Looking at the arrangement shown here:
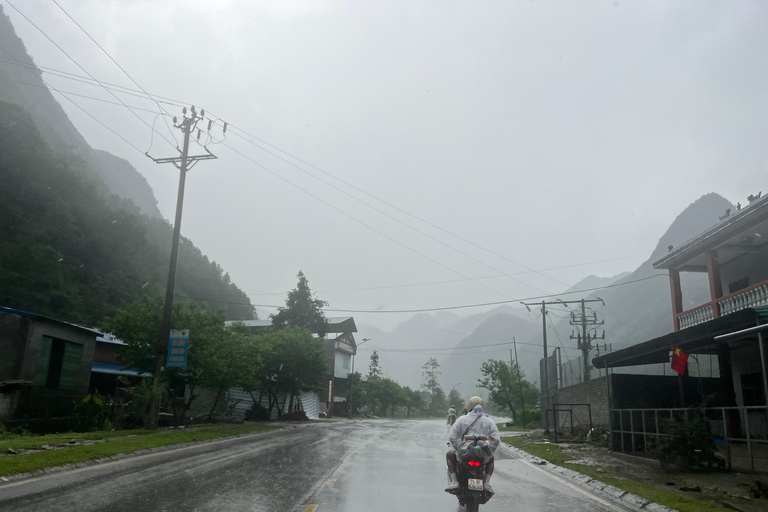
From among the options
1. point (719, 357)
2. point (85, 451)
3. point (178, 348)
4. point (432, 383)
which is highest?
point (432, 383)

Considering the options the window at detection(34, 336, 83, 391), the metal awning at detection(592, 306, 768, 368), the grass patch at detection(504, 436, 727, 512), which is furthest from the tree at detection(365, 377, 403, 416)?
the grass patch at detection(504, 436, 727, 512)

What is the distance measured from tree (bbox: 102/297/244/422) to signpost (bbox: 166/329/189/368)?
2199 millimetres

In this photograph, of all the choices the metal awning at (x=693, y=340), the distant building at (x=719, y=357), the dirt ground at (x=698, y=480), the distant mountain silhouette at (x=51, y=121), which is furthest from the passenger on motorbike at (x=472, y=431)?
the distant mountain silhouette at (x=51, y=121)

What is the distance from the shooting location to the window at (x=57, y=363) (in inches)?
898

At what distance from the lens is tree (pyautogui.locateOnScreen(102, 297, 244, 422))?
25.3m

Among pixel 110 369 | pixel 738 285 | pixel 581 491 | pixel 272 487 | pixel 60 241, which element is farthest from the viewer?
pixel 60 241

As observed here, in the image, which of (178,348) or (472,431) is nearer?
(472,431)

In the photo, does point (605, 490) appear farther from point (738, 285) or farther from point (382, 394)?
point (382, 394)

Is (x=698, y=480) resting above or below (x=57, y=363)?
below

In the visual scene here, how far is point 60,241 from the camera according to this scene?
58.4 meters

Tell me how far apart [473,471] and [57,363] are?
22336mm

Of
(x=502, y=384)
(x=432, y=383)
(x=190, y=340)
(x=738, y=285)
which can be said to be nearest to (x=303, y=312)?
(x=502, y=384)

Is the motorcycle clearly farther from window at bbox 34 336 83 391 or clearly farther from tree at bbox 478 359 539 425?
tree at bbox 478 359 539 425

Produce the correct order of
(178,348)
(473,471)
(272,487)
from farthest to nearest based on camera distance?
(178,348), (272,487), (473,471)
